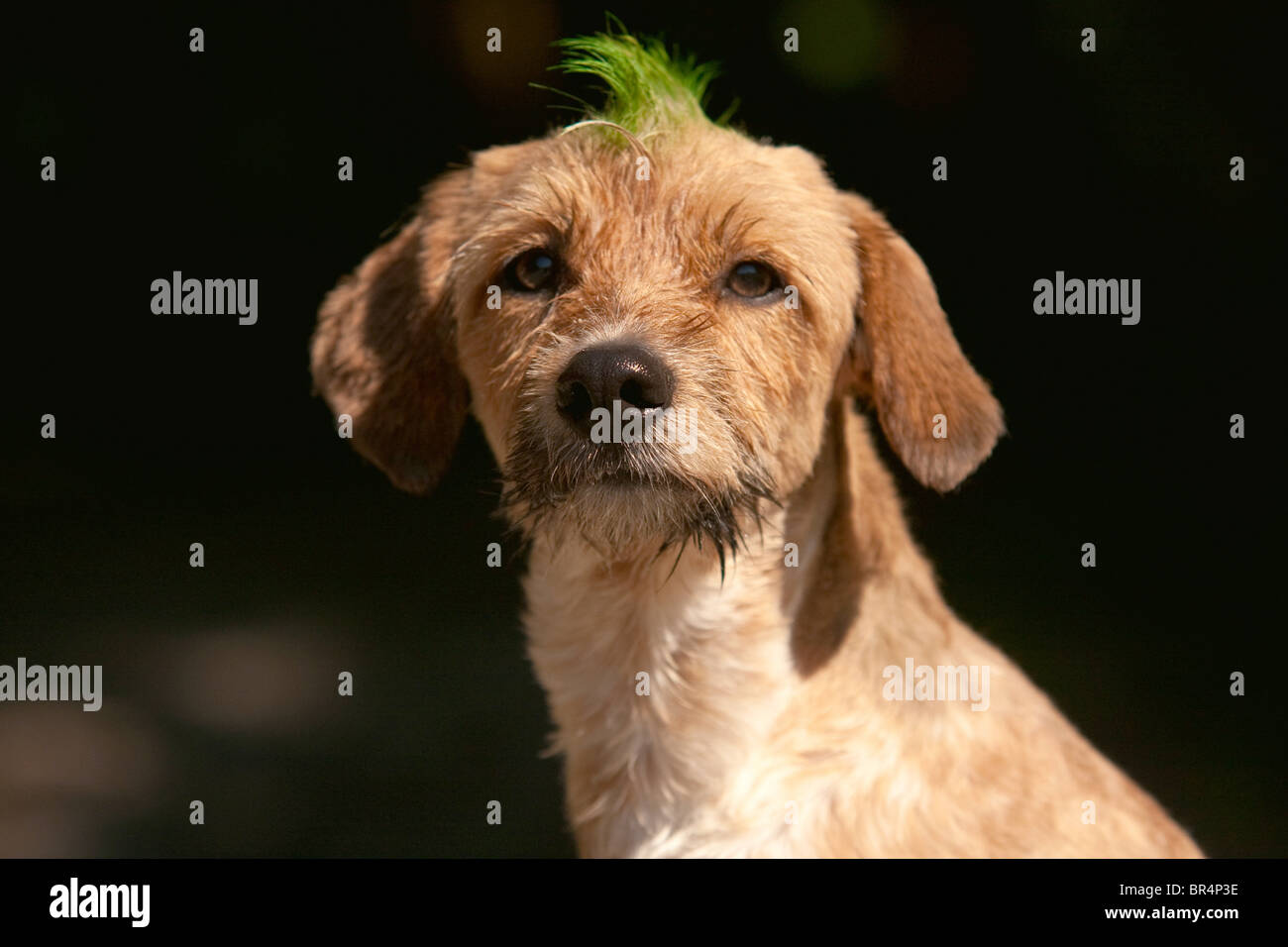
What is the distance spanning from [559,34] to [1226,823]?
4.05 m

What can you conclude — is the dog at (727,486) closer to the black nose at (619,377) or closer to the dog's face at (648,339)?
the dog's face at (648,339)

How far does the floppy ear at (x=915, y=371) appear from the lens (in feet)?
10.9

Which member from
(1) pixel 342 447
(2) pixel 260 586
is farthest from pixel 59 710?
(1) pixel 342 447

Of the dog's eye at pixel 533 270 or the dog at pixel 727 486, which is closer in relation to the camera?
the dog at pixel 727 486

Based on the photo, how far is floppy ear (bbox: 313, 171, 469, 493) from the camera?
3.51 m

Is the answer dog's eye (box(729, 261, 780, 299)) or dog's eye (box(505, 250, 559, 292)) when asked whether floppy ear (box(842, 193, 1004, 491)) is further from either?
dog's eye (box(505, 250, 559, 292))

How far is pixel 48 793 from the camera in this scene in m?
5.59

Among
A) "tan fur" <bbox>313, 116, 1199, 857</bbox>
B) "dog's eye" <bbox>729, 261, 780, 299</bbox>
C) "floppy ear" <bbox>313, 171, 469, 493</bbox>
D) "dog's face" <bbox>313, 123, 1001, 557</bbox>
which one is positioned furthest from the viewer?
"floppy ear" <bbox>313, 171, 469, 493</bbox>

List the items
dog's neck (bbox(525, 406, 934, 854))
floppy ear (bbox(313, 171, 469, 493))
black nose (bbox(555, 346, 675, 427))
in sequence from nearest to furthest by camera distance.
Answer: black nose (bbox(555, 346, 675, 427)) → dog's neck (bbox(525, 406, 934, 854)) → floppy ear (bbox(313, 171, 469, 493))

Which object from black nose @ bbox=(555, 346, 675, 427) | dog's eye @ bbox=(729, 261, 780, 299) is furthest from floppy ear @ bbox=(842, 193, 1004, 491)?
black nose @ bbox=(555, 346, 675, 427)

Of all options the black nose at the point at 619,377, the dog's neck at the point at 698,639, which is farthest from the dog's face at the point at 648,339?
the dog's neck at the point at 698,639

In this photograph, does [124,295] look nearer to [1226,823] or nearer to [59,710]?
[59,710]

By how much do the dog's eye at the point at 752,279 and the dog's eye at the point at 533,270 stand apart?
0.45m

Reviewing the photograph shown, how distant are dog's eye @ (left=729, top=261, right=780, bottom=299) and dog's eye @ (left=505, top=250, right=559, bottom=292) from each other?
45 cm
